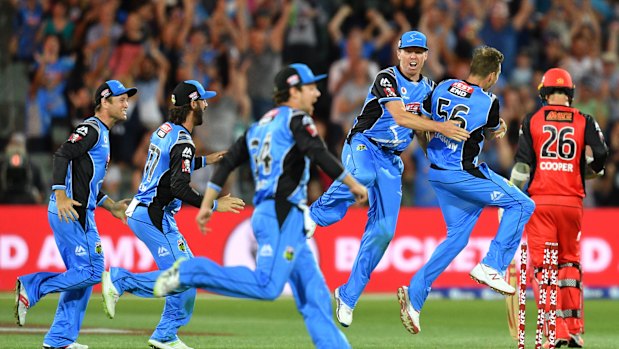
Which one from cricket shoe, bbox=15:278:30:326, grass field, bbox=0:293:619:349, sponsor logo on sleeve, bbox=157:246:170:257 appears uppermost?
sponsor logo on sleeve, bbox=157:246:170:257

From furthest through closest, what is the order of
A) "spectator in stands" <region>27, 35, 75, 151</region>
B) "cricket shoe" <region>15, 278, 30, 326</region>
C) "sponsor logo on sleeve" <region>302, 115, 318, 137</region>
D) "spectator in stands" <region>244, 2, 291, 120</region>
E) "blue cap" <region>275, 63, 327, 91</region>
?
"spectator in stands" <region>244, 2, 291, 120</region>, "spectator in stands" <region>27, 35, 75, 151</region>, "cricket shoe" <region>15, 278, 30, 326</region>, "blue cap" <region>275, 63, 327, 91</region>, "sponsor logo on sleeve" <region>302, 115, 318, 137</region>

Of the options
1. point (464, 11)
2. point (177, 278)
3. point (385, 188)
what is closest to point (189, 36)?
point (464, 11)

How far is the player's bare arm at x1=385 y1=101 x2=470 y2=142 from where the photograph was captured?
38.5 ft

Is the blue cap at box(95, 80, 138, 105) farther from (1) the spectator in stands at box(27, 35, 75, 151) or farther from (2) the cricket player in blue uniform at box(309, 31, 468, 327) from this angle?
(1) the spectator in stands at box(27, 35, 75, 151)

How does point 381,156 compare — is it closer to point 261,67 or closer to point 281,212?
point 281,212

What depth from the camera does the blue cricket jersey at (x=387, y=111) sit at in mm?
12406

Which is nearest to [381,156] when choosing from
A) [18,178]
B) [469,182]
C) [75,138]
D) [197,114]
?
[469,182]

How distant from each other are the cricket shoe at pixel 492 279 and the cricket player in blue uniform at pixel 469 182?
0.01 metres

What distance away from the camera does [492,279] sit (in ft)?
38.3

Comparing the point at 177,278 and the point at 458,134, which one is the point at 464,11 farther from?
the point at 177,278

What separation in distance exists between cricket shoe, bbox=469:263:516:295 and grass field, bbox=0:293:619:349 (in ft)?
5.22

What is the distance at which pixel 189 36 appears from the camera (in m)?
22.7

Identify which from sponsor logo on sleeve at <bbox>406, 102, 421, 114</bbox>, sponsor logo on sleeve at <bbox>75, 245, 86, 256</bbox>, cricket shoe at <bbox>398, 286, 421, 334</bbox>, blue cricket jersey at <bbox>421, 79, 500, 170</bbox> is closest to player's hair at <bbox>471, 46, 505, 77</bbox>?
blue cricket jersey at <bbox>421, 79, 500, 170</bbox>

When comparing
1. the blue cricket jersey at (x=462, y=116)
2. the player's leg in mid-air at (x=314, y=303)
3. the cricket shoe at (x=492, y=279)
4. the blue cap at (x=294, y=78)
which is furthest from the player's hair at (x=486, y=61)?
the player's leg in mid-air at (x=314, y=303)
